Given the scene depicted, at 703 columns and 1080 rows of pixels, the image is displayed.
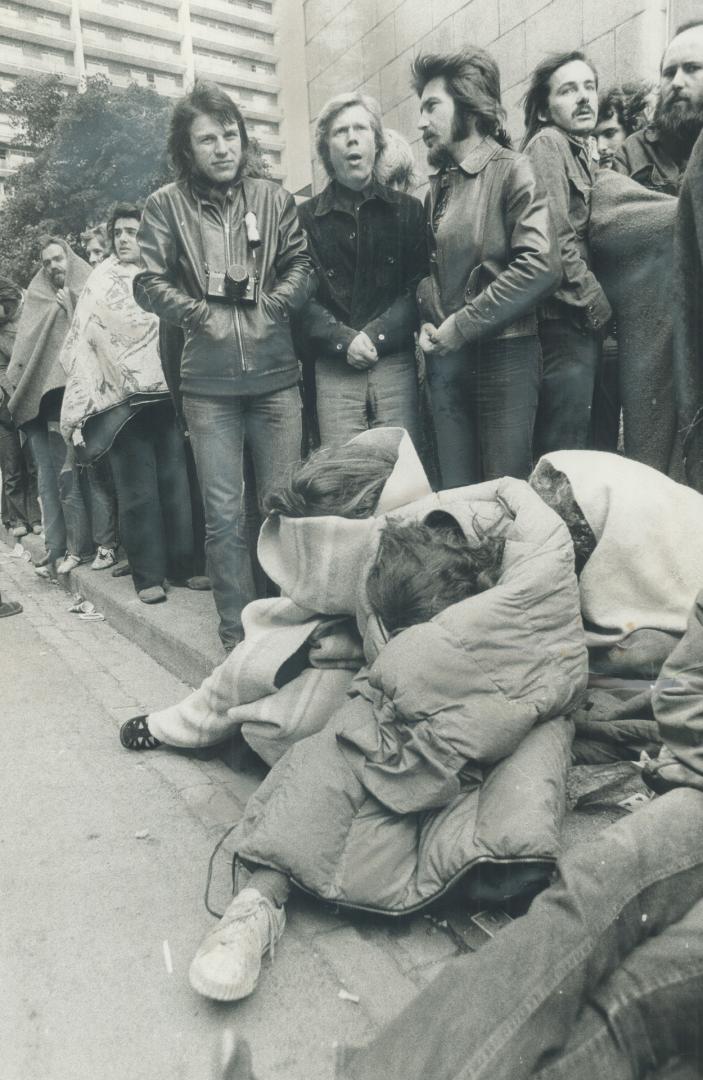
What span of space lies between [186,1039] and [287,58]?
16.4 feet

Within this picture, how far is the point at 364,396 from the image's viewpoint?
389 cm

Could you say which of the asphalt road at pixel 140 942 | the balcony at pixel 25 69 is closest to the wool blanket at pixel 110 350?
the balcony at pixel 25 69

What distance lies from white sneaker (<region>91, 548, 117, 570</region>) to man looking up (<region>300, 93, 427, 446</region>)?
270cm

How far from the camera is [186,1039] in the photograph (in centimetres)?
181

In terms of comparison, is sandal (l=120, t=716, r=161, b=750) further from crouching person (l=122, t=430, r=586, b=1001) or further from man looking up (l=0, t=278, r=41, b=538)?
man looking up (l=0, t=278, r=41, b=538)

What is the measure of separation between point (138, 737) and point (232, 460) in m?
1.22

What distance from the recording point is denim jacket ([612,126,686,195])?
3650 mm

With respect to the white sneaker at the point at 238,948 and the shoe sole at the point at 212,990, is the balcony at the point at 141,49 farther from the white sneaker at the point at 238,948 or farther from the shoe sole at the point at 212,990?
the shoe sole at the point at 212,990

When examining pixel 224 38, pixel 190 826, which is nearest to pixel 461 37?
pixel 224 38

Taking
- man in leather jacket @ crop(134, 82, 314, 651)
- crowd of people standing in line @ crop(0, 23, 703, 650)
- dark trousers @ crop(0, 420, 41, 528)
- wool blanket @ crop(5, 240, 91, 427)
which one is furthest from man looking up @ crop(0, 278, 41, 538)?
man in leather jacket @ crop(134, 82, 314, 651)

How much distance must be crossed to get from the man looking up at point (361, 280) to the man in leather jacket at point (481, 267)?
20 centimetres

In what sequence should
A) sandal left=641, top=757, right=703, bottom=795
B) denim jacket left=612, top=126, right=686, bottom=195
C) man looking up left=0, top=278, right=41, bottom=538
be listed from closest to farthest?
sandal left=641, top=757, right=703, bottom=795, denim jacket left=612, top=126, right=686, bottom=195, man looking up left=0, top=278, right=41, bottom=538

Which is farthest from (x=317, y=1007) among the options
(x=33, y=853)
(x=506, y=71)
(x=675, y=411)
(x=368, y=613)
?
(x=506, y=71)

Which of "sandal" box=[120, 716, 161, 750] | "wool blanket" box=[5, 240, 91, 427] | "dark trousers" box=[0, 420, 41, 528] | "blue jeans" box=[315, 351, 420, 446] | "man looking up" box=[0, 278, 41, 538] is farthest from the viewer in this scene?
"dark trousers" box=[0, 420, 41, 528]
